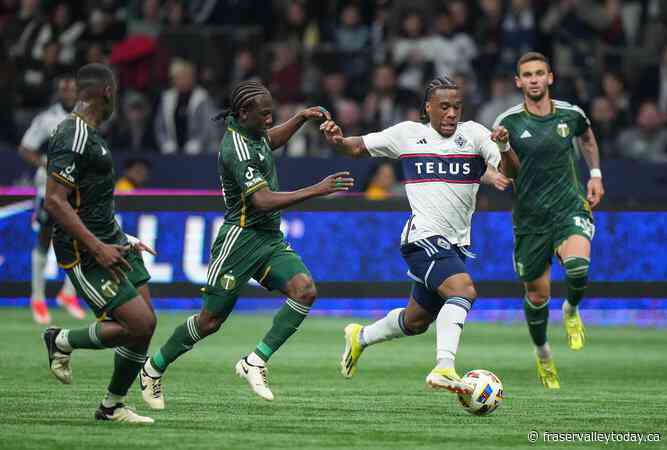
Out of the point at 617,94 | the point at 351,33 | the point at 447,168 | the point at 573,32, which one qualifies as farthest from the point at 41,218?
the point at 573,32

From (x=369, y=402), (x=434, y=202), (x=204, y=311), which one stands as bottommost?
(x=369, y=402)

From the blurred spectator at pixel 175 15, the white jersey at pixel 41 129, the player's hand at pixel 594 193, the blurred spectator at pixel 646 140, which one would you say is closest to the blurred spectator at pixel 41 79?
the blurred spectator at pixel 175 15

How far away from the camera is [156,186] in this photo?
18.8 meters

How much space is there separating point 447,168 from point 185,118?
10306mm

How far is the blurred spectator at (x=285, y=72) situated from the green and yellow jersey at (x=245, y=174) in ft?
34.6

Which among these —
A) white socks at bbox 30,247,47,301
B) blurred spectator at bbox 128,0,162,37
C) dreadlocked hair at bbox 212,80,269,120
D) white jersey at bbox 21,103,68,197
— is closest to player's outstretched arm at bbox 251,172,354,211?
dreadlocked hair at bbox 212,80,269,120

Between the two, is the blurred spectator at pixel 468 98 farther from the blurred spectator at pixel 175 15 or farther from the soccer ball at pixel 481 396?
the soccer ball at pixel 481 396

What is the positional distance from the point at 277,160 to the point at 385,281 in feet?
8.41

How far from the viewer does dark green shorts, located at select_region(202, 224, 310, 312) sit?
957 cm

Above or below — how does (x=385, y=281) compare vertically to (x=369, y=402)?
below

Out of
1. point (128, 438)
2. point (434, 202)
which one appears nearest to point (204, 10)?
point (434, 202)

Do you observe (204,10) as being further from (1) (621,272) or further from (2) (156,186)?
(1) (621,272)

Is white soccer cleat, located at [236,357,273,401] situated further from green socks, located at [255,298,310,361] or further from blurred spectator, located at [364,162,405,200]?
blurred spectator, located at [364,162,405,200]

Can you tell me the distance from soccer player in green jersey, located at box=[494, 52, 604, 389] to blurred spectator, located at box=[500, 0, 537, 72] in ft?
28.8
